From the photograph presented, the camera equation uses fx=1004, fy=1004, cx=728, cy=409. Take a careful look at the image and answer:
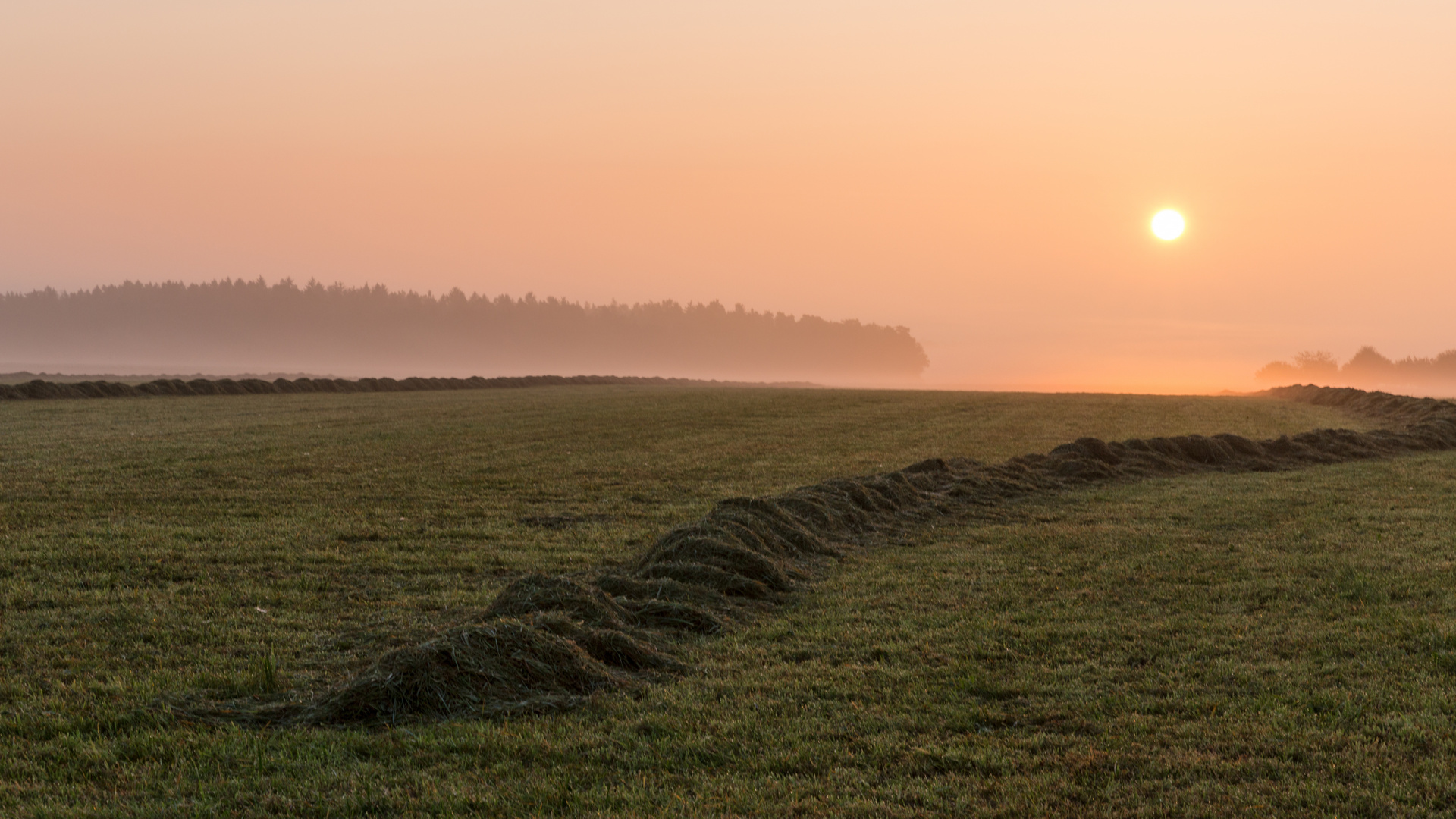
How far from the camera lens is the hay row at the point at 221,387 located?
40.5 meters

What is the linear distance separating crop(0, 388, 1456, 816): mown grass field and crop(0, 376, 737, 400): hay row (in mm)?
24742

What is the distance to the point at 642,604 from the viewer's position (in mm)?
9891

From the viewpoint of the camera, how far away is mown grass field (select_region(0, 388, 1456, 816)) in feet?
19.6

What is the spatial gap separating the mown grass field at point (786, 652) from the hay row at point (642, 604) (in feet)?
1.36

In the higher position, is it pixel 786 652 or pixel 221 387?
pixel 221 387

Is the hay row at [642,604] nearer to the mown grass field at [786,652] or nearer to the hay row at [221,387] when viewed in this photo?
the mown grass field at [786,652]

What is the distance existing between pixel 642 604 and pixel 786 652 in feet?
5.76

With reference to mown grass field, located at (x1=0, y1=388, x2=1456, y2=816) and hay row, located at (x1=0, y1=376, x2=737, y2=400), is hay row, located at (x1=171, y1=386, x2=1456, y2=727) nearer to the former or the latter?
mown grass field, located at (x1=0, y1=388, x2=1456, y2=816)

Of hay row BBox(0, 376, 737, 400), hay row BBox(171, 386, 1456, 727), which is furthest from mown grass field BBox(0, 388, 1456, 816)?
hay row BBox(0, 376, 737, 400)

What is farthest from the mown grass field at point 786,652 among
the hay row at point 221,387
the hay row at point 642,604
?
the hay row at point 221,387

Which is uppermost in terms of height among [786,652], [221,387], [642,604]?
[221,387]

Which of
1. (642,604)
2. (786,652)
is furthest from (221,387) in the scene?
(786,652)

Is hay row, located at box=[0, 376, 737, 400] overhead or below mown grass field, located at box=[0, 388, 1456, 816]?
overhead

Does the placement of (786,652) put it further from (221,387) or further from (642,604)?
(221,387)
